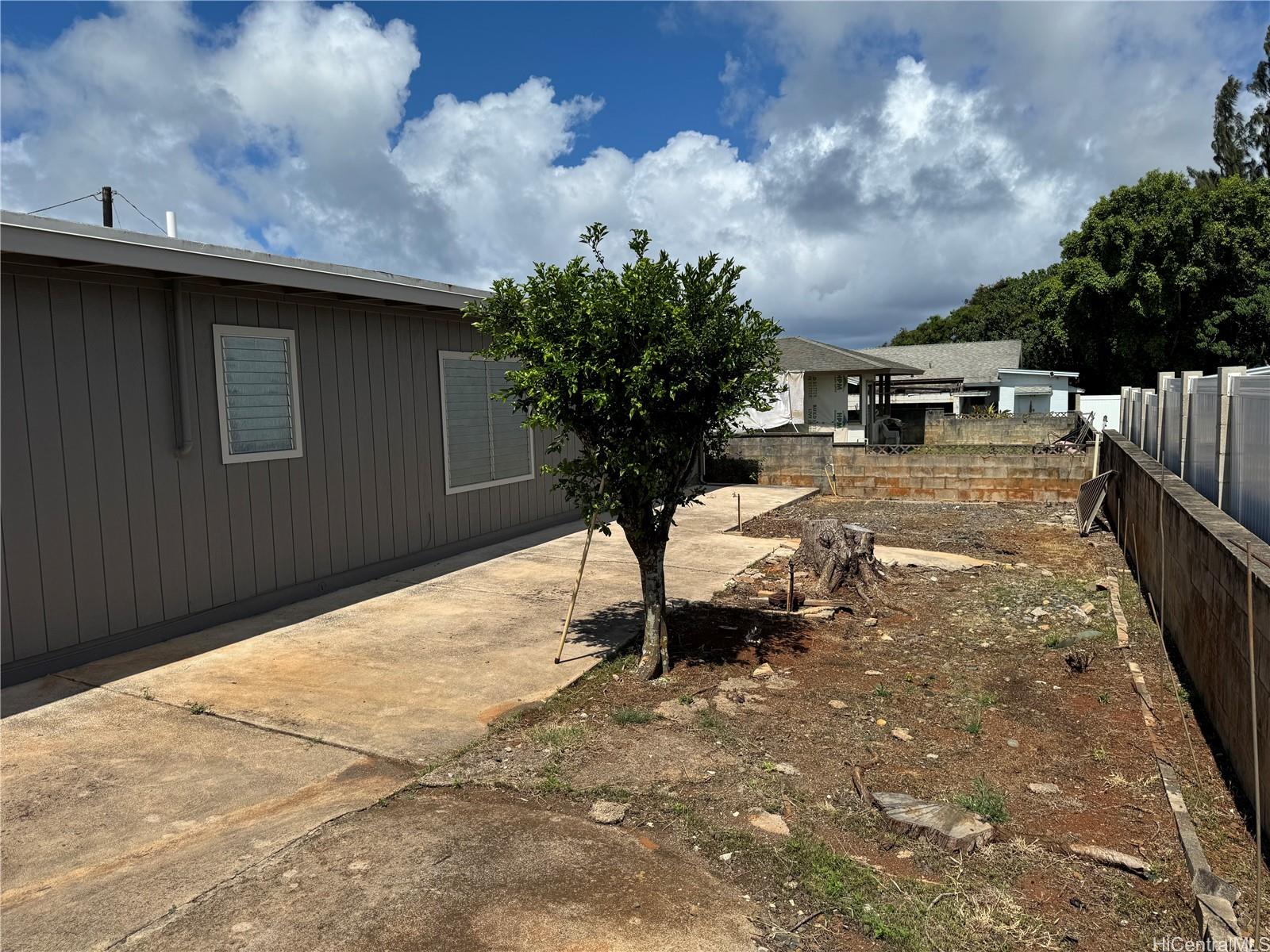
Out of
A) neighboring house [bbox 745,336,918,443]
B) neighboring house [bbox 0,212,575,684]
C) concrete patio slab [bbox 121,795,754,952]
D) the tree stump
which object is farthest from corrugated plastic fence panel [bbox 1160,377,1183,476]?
neighboring house [bbox 745,336,918,443]

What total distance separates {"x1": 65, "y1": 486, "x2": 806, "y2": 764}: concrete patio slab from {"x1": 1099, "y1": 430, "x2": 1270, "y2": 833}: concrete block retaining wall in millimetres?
3850

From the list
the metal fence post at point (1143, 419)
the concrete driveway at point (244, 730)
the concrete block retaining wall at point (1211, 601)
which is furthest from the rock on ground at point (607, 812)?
the metal fence post at point (1143, 419)

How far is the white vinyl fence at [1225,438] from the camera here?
4840 mm

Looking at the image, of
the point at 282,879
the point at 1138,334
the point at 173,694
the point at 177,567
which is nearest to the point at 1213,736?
the point at 282,879

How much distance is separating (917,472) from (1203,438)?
8.02 m

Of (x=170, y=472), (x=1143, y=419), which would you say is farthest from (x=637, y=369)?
(x=1143, y=419)

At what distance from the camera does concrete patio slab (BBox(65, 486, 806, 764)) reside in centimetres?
479

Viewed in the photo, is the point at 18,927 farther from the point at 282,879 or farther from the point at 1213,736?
the point at 1213,736

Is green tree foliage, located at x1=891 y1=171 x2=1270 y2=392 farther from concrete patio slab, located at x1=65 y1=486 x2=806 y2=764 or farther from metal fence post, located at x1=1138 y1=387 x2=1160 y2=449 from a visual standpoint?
concrete patio slab, located at x1=65 y1=486 x2=806 y2=764

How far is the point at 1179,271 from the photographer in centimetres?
2703

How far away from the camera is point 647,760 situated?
421cm

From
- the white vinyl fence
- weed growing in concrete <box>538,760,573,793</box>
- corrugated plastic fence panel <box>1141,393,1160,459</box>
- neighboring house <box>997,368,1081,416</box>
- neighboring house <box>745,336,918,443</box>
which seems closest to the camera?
weed growing in concrete <box>538,760,573,793</box>

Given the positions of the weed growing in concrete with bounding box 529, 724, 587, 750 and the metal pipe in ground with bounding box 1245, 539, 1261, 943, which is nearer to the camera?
the metal pipe in ground with bounding box 1245, 539, 1261, 943

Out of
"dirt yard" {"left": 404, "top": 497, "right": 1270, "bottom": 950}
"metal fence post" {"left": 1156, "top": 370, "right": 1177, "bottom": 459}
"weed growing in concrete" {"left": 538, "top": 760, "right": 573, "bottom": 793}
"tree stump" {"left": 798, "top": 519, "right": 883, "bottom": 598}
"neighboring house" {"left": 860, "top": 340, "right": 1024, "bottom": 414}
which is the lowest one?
"dirt yard" {"left": 404, "top": 497, "right": 1270, "bottom": 950}
